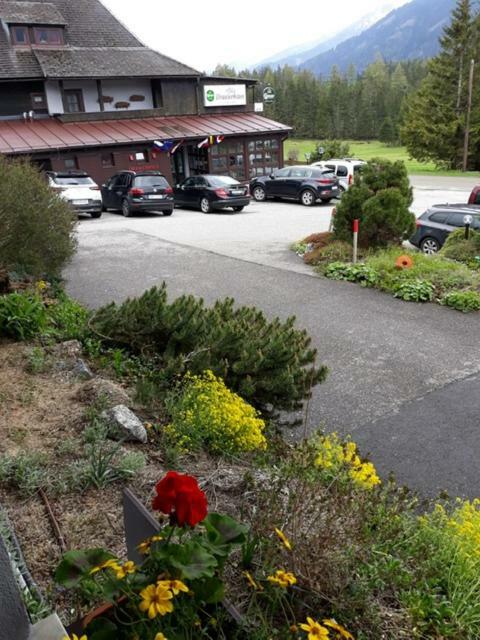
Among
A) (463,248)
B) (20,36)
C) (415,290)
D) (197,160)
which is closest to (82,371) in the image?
(415,290)

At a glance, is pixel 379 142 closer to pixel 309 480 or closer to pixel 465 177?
pixel 465 177

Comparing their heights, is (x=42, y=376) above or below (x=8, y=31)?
below

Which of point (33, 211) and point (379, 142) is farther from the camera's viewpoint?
point (379, 142)

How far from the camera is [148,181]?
21.8m

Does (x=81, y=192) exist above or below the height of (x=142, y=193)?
above

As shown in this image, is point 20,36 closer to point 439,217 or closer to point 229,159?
point 229,159

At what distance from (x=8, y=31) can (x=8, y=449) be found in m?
31.8

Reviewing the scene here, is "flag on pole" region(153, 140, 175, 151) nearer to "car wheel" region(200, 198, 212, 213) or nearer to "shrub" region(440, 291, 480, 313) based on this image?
"car wheel" region(200, 198, 212, 213)

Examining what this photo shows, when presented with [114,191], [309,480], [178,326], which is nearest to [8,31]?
[114,191]

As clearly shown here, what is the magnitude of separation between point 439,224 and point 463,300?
5.56m

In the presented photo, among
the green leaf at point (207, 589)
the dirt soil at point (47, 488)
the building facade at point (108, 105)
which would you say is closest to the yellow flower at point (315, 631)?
the green leaf at point (207, 589)

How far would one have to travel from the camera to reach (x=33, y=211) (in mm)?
8297

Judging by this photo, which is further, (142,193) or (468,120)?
(468,120)

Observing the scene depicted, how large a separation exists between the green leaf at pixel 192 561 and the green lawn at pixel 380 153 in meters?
34.0
